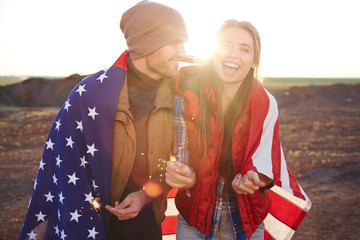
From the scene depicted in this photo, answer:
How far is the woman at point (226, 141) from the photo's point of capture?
2287 mm

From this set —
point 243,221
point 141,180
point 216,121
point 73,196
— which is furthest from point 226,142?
point 73,196

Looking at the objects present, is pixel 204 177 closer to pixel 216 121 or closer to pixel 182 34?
pixel 216 121

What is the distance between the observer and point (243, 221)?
2.30 metres

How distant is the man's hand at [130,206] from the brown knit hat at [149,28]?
128 centimetres

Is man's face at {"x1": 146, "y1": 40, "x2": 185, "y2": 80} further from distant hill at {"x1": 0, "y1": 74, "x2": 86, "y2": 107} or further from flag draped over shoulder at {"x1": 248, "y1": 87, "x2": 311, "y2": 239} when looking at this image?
distant hill at {"x1": 0, "y1": 74, "x2": 86, "y2": 107}

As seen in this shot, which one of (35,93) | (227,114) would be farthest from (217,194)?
(35,93)

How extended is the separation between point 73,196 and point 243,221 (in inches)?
59.5

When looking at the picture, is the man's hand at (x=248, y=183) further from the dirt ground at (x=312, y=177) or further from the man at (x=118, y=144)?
the dirt ground at (x=312, y=177)

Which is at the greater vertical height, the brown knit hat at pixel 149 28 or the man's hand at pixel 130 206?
the brown knit hat at pixel 149 28

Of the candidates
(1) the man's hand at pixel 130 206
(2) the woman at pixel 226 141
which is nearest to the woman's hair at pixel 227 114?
(2) the woman at pixel 226 141

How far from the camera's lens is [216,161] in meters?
2.29

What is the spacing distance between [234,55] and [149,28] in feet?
2.66

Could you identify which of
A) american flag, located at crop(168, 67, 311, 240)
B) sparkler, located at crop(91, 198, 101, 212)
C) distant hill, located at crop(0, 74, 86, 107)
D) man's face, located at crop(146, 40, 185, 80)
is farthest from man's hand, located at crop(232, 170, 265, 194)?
distant hill, located at crop(0, 74, 86, 107)

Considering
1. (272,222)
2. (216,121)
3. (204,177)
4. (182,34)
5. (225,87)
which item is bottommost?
(272,222)
